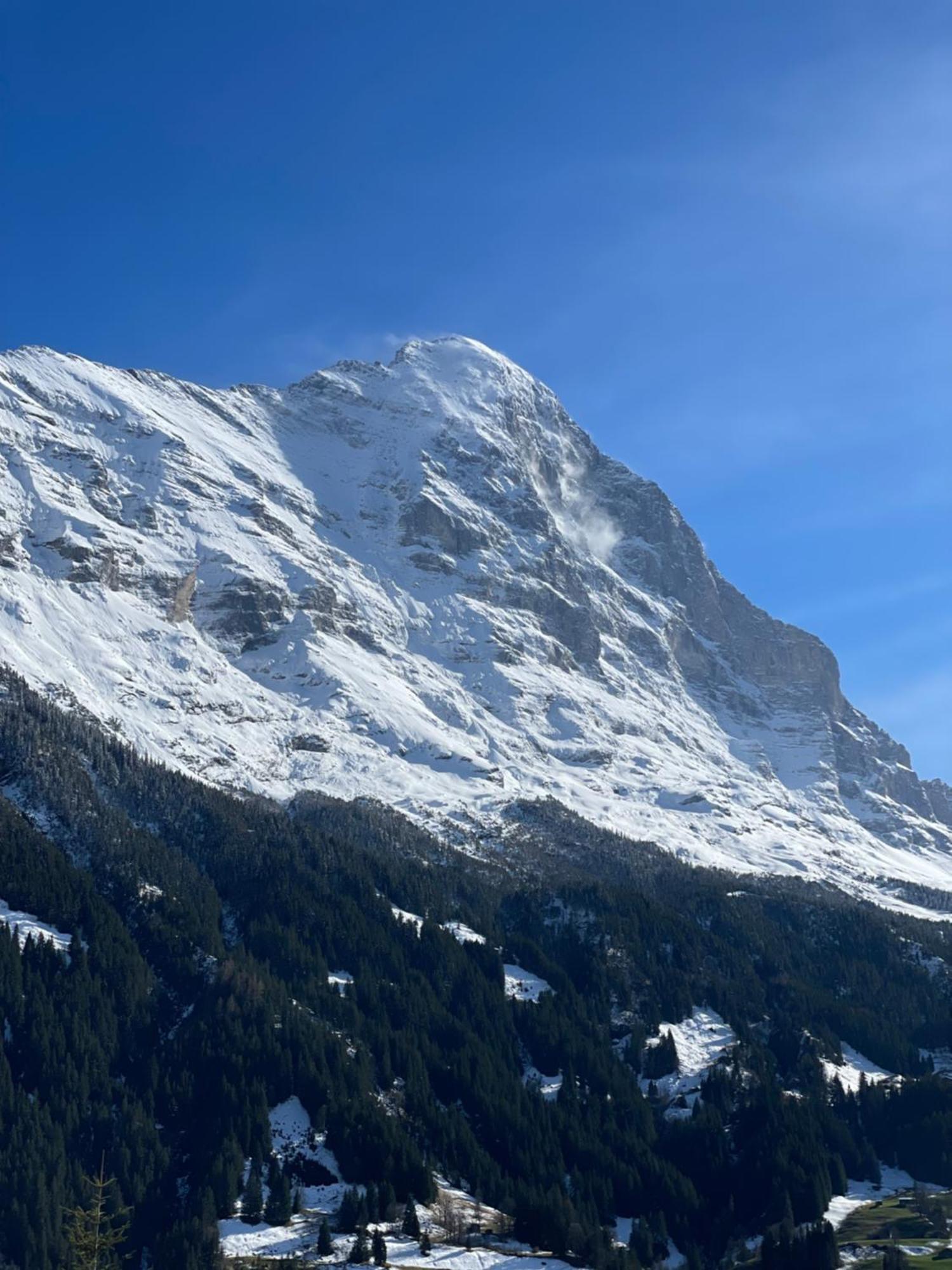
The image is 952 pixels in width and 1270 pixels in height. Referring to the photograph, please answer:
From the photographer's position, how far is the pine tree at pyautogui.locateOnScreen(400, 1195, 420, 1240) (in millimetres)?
162750

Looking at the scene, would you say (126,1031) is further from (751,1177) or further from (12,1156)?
(751,1177)

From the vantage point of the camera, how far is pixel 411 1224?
537 ft

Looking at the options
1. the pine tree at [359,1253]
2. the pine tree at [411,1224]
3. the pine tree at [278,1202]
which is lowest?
the pine tree at [359,1253]

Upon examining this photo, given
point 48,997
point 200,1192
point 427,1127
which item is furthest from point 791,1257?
Result: point 48,997

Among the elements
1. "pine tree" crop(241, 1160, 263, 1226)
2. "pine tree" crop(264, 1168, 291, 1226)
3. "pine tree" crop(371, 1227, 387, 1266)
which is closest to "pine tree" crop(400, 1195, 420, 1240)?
"pine tree" crop(371, 1227, 387, 1266)

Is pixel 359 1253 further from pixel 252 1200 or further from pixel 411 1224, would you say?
pixel 252 1200

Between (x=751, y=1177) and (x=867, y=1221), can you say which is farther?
(x=751, y=1177)

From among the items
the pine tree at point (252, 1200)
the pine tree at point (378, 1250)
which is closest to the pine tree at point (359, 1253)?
the pine tree at point (378, 1250)

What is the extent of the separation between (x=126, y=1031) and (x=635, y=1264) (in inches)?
2892

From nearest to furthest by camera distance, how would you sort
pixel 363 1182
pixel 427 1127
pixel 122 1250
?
pixel 122 1250 → pixel 363 1182 → pixel 427 1127

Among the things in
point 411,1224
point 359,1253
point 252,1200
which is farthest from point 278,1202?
point 411,1224

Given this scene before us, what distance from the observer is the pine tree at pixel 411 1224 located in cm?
16275

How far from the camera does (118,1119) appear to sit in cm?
17862

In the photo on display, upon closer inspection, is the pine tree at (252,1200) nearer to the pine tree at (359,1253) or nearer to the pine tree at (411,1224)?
the pine tree at (359,1253)
